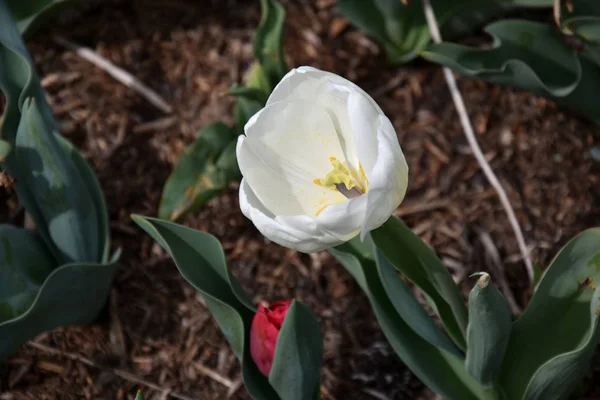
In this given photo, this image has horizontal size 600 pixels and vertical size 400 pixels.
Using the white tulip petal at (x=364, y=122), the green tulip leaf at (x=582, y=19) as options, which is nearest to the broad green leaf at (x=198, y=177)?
the white tulip petal at (x=364, y=122)

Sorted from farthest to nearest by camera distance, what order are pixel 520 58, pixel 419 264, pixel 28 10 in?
pixel 28 10 < pixel 520 58 < pixel 419 264

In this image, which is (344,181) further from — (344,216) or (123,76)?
(123,76)

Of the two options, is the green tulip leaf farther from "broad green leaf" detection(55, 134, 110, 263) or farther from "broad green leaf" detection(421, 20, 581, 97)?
"broad green leaf" detection(55, 134, 110, 263)

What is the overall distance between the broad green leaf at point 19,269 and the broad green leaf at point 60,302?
0.18ft

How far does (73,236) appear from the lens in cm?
168

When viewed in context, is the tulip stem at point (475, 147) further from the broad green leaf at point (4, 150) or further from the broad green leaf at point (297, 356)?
the broad green leaf at point (4, 150)

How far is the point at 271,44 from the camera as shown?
6.42 ft

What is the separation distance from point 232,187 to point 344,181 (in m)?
0.84

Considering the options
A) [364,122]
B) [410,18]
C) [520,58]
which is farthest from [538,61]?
[364,122]

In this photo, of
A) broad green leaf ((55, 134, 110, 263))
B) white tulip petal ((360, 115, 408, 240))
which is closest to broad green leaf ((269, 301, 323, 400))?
white tulip petal ((360, 115, 408, 240))

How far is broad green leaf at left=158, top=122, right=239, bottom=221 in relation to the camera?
1.89 meters

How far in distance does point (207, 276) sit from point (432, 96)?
1011 mm

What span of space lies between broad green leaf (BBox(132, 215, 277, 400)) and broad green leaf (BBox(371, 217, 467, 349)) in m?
0.33

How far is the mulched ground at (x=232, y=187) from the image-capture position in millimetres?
1849
